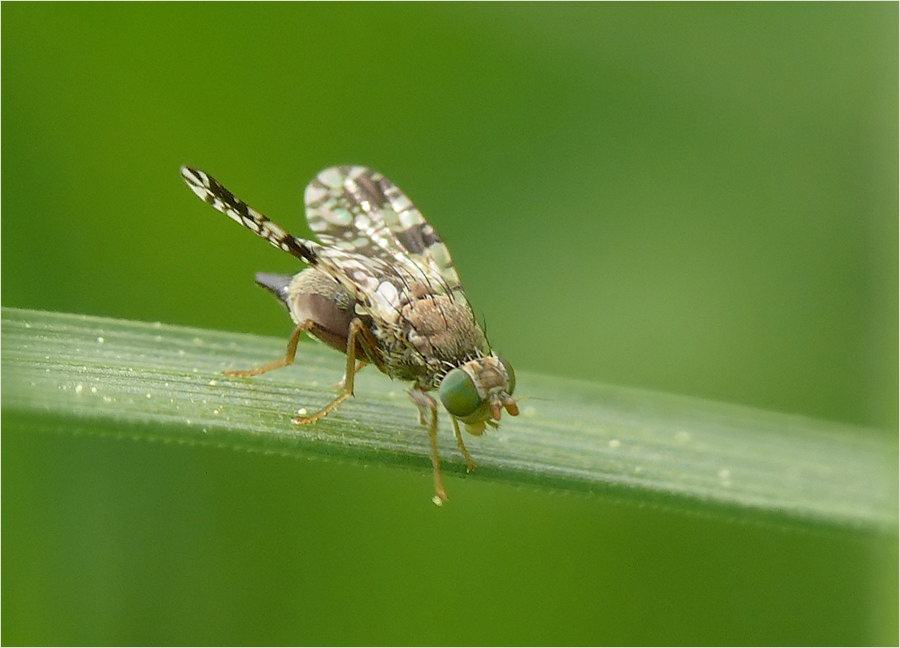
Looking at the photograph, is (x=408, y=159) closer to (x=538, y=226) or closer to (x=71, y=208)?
(x=538, y=226)

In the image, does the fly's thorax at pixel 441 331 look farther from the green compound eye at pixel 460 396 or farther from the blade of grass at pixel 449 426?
the blade of grass at pixel 449 426

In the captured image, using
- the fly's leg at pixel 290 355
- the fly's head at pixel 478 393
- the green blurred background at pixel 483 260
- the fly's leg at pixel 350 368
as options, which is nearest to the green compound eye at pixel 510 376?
the fly's head at pixel 478 393

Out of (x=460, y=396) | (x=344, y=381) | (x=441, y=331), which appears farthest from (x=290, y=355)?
(x=460, y=396)

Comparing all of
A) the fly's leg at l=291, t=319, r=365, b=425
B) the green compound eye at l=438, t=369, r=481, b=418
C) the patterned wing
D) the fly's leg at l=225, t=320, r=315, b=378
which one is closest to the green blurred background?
the fly's leg at l=225, t=320, r=315, b=378

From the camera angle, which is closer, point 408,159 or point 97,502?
point 97,502

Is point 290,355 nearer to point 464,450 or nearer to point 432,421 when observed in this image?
point 432,421

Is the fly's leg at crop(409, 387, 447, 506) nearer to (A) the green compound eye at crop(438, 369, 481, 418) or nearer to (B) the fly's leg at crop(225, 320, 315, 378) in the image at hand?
(A) the green compound eye at crop(438, 369, 481, 418)

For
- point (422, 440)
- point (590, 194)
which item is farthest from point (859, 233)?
point (422, 440)
